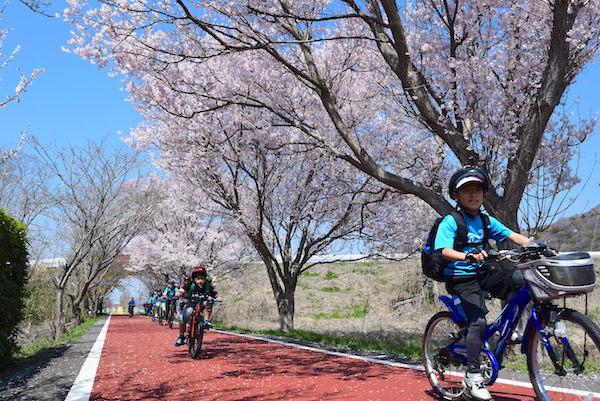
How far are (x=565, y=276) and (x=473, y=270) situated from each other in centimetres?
82

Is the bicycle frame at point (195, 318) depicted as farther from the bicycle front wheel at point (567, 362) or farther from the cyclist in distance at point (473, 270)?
the bicycle front wheel at point (567, 362)

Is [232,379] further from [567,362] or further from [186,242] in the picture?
[186,242]

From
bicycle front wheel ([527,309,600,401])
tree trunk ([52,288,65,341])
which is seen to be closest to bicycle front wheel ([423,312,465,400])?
bicycle front wheel ([527,309,600,401])

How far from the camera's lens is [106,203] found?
19031 millimetres

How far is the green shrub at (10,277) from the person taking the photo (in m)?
7.67

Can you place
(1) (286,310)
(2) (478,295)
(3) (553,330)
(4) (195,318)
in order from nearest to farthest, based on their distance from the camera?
(3) (553,330) → (2) (478,295) → (4) (195,318) → (1) (286,310)

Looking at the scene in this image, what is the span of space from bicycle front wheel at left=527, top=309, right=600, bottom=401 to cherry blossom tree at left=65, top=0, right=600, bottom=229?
4.79 metres

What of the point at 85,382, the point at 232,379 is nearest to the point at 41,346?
the point at 85,382

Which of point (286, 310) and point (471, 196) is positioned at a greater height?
point (471, 196)

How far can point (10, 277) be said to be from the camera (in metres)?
8.16

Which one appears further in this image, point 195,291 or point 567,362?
point 195,291

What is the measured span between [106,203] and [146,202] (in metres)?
2.71

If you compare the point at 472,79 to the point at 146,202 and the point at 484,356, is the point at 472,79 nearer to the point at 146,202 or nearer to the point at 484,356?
the point at 484,356

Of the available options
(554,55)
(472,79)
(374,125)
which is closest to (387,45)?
(472,79)
